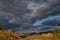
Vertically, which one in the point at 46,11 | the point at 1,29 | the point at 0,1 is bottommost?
the point at 1,29

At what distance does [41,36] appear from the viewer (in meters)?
6.67

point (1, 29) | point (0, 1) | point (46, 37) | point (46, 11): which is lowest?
point (46, 37)

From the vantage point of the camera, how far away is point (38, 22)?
6953 mm

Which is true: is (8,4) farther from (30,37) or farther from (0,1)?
(30,37)

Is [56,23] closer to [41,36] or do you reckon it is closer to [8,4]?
[41,36]

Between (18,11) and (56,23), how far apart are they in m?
1.76

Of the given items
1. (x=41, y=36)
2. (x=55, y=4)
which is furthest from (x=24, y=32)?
(x=55, y=4)

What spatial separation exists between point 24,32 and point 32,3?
1.32 m

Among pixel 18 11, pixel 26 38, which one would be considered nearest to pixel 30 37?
pixel 26 38

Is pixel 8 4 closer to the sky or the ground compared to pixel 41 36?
closer to the sky

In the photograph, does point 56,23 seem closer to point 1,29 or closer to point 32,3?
point 32,3

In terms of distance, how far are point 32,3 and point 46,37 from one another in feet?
5.26

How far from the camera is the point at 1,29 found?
21.7ft

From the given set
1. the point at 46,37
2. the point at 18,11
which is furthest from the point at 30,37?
the point at 18,11
